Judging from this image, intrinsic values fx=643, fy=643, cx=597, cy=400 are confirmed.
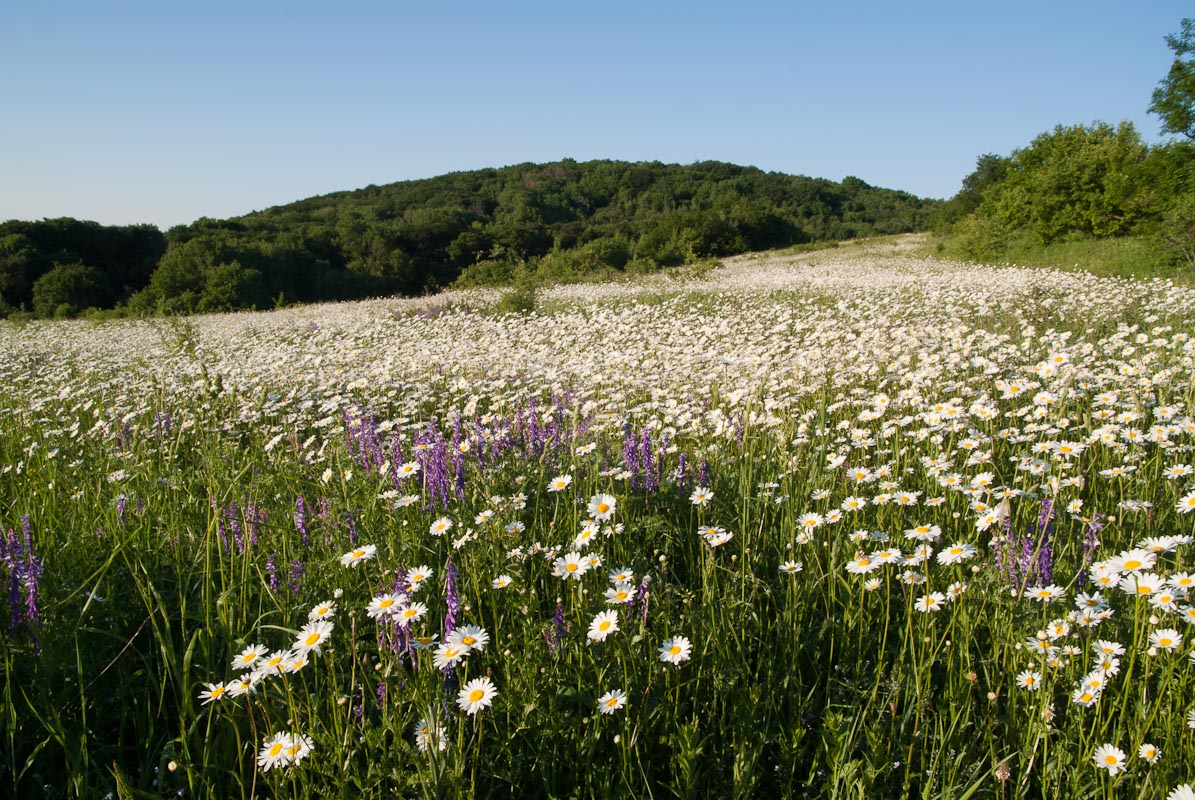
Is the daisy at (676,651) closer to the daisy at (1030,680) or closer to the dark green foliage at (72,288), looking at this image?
the daisy at (1030,680)

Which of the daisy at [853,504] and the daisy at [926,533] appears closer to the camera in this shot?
the daisy at [926,533]

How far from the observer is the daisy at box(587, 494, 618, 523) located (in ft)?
6.99

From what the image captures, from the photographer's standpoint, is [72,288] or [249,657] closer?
[249,657]

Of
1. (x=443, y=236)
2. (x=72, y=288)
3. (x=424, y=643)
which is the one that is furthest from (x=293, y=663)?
(x=443, y=236)

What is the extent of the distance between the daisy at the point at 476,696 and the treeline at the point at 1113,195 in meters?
15.8

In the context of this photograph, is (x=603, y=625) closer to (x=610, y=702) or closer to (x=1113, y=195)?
(x=610, y=702)

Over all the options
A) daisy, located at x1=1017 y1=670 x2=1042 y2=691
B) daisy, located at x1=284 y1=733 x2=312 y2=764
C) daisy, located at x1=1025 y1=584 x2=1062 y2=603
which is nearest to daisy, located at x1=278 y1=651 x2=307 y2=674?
daisy, located at x1=284 y1=733 x2=312 y2=764

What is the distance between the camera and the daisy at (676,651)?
1.54 meters

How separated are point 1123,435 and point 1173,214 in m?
14.1

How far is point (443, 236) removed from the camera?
2185 inches

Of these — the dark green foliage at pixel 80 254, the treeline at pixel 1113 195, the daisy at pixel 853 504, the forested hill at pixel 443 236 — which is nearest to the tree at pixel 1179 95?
the treeline at pixel 1113 195

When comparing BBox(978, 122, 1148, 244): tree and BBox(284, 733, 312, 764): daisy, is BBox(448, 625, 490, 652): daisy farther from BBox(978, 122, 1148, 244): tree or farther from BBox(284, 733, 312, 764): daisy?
BBox(978, 122, 1148, 244): tree

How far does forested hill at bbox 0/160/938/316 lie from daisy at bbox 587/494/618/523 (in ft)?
41.7

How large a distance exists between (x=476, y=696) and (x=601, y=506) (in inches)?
35.6
